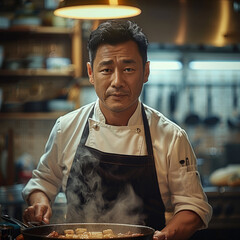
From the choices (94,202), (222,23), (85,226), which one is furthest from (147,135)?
(222,23)

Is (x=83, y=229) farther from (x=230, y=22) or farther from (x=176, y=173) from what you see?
(x=230, y=22)

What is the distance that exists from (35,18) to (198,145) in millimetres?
2241

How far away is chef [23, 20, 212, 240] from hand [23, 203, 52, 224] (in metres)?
0.05

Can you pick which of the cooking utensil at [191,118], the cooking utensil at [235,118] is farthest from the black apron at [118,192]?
the cooking utensil at [235,118]

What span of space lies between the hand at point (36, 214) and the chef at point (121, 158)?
5cm

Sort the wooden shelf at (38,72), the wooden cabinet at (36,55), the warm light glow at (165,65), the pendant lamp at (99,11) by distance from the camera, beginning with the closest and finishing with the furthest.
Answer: the pendant lamp at (99,11), the warm light glow at (165,65), the wooden shelf at (38,72), the wooden cabinet at (36,55)

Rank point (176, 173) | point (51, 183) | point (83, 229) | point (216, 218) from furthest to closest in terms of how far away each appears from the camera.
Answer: point (216, 218), point (51, 183), point (176, 173), point (83, 229)

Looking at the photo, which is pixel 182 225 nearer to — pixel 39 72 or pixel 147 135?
pixel 147 135

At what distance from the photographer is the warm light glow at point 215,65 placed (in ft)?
18.1

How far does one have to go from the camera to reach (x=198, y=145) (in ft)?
19.3

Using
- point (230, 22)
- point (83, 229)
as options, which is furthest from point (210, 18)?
point (83, 229)

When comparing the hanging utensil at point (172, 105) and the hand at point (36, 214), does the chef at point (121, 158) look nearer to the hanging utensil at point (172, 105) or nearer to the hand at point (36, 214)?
the hand at point (36, 214)

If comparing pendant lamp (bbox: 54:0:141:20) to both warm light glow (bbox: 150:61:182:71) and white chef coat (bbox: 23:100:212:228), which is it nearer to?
white chef coat (bbox: 23:100:212:228)

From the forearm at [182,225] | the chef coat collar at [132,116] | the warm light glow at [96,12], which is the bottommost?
the forearm at [182,225]
